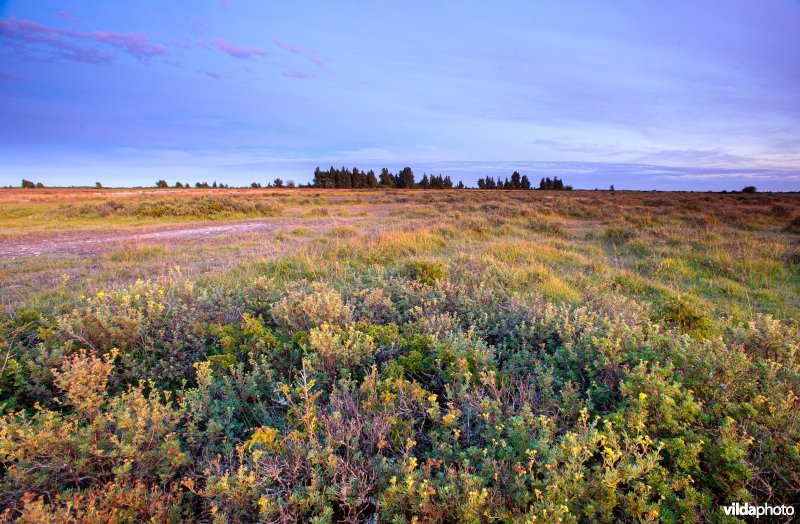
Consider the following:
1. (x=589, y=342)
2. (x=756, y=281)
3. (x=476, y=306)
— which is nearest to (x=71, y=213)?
(x=476, y=306)

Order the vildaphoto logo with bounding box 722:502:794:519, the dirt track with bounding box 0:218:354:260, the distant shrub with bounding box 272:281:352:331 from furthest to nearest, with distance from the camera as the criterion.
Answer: the dirt track with bounding box 0:218:354:260 < the distant shrub with bounding box 272:281:352:331 < the vildaphoto logo with bounding box 722:502:794:519

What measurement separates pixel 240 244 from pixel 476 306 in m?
9.27

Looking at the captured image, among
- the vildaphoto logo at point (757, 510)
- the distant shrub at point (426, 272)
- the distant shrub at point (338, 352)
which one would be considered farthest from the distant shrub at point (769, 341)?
the distant shrub at point (426, 272)

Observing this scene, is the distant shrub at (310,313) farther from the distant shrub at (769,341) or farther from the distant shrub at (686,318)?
the distant shrub at (686,318)

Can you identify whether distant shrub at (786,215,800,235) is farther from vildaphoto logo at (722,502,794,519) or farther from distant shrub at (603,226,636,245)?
vildaphoto logo at (722,502,794,519)

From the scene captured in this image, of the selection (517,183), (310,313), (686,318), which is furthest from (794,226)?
(517,183)

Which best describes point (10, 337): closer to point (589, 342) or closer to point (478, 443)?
point (478, 443)

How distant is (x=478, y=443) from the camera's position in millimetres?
2359

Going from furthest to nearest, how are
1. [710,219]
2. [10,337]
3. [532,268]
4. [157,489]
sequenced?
[710,219]
[532,268]
[10,337]
[157,489]

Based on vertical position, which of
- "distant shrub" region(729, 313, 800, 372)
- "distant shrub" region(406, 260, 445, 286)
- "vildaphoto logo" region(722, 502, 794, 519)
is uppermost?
"distant shrub" region(406, 260, 445, 286)

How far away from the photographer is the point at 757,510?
184 centimetres

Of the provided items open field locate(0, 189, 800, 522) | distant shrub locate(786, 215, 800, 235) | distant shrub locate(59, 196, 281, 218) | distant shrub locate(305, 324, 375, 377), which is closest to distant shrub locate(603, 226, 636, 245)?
open field locate(0, 189, 800, 522)

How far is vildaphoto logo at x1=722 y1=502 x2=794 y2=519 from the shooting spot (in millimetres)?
1819

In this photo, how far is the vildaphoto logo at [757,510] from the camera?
5.97 feet
